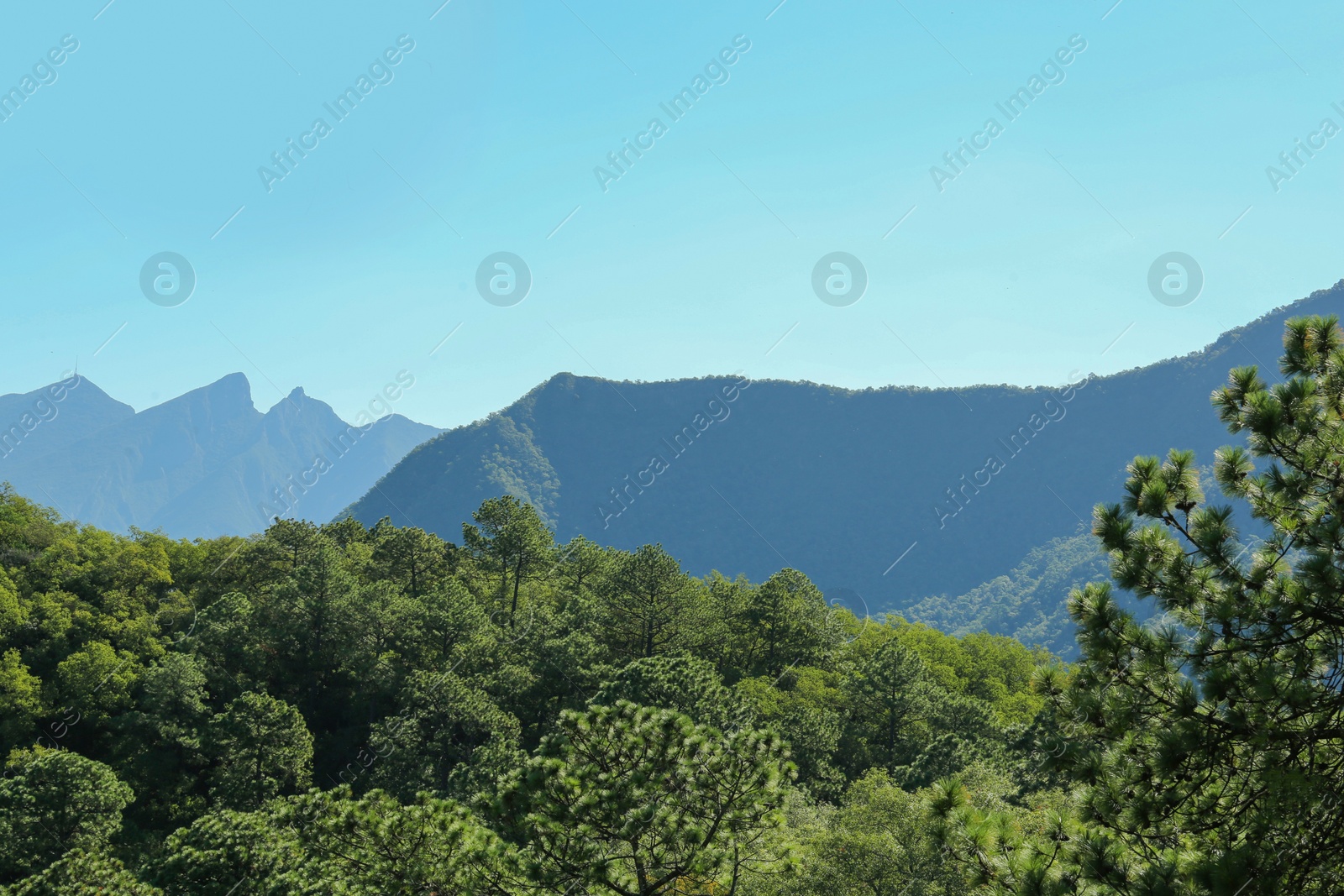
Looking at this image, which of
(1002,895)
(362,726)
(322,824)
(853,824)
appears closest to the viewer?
(1002,895)

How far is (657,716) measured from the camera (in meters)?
16.0

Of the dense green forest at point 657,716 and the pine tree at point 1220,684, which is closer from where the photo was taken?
the pine tree at point 1220,684

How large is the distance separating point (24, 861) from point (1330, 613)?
3749cm

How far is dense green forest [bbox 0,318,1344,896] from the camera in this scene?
25.1 ft

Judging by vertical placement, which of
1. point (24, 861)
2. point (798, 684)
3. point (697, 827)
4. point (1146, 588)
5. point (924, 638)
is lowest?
point (924, 638)

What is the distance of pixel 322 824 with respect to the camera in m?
18.1

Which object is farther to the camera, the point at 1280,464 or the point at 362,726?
the point at 362,726

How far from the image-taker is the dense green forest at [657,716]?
7656 millimetres

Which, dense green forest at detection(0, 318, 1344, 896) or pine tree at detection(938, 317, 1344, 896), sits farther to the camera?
dense green forest at detection(0, 318, 1344, 896)

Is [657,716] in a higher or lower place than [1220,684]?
higher

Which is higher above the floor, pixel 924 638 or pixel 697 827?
pixel 697 827

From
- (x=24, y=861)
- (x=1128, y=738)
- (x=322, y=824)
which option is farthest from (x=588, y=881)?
(x=24, y=861)

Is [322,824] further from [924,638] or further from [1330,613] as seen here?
[924,638]

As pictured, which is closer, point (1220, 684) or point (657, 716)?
point (1220, 684)
